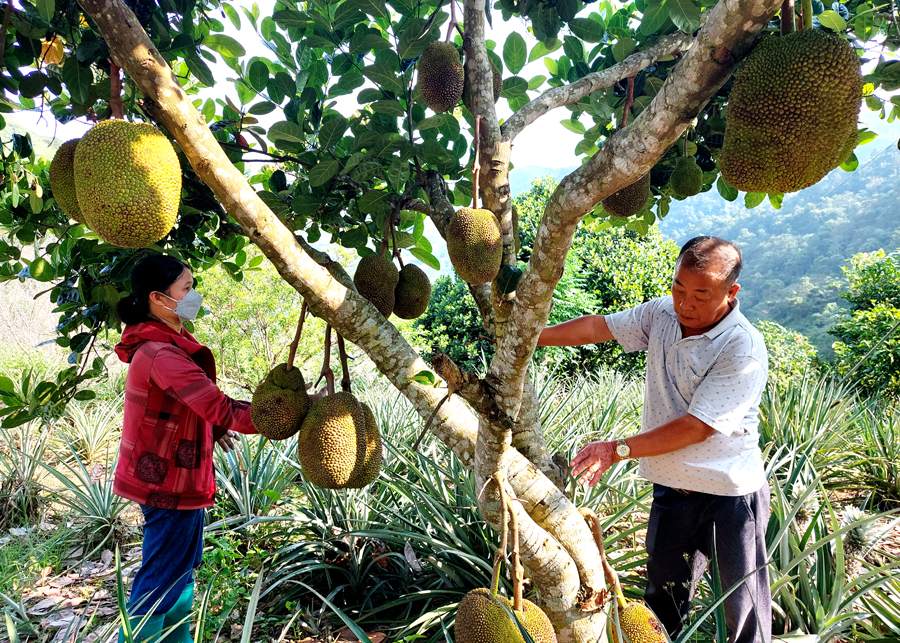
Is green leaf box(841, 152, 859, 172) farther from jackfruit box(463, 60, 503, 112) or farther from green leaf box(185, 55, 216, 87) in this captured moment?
green leaf box(185, 55, 216, 87)

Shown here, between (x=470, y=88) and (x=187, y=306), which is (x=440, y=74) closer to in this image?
(x=470, y=88)

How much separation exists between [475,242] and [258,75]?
80cm

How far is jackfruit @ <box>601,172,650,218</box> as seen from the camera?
1735 millimetres

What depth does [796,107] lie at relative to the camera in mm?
830

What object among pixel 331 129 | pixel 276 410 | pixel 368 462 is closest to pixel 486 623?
pixel 368 462

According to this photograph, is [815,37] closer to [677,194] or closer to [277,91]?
[677,194]

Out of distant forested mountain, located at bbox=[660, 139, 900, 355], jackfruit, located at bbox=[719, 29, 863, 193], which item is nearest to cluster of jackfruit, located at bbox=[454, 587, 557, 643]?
jackfruit, located at bbox=[719, 29, 863, 193]

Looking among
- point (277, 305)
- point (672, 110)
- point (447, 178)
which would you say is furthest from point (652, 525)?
point (277, 305)

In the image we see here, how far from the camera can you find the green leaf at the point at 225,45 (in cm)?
148

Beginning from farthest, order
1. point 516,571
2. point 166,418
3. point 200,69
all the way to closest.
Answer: point 166,418 → point 200,69 → point 516,571

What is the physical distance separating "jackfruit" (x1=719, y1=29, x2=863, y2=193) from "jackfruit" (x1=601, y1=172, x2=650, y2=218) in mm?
837

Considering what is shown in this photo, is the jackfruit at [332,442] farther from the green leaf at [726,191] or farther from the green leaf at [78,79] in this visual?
the green leaf at [726,191]

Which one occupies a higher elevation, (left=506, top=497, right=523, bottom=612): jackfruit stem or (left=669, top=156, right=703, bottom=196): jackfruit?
(left=669, top=156, right=703, bottom=196): jackfruit

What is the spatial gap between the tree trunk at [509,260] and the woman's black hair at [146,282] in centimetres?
94
